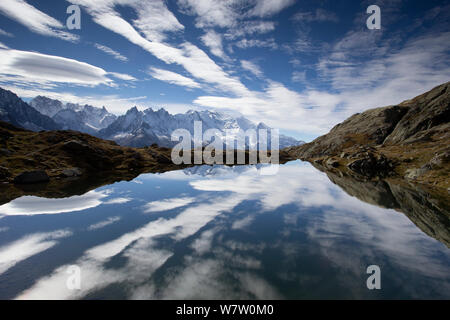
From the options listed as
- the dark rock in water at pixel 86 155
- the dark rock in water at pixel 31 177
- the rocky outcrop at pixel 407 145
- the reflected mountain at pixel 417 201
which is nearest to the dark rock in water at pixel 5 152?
the dark rock in water at pixel 86 155

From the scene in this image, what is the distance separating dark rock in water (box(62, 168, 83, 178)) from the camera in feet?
254

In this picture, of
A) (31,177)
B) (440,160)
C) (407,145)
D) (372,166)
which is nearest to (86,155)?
(31,177)

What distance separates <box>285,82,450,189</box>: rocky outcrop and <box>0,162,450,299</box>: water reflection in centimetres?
5210

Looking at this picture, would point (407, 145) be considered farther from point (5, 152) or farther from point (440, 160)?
point (5, 152)

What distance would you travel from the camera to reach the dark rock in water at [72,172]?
7756 cm

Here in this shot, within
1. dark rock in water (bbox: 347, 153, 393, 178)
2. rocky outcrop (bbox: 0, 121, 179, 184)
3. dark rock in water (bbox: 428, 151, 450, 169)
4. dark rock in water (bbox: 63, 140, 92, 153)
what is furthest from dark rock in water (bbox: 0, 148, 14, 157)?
dark rock in water (bbox: 428, 151, 450, 169)

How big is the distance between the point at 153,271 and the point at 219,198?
107ft

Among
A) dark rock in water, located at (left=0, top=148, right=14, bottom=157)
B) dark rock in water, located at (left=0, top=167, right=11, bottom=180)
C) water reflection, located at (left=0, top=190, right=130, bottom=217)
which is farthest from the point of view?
dark rock in water, located at (left=0, top=148, right=14, bottom=157)

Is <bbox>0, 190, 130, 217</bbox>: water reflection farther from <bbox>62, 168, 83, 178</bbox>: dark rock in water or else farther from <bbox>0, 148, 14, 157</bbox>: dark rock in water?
<bbox>0, 148, 14, 157</bbox>: dark rock in water

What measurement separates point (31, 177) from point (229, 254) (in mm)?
70038

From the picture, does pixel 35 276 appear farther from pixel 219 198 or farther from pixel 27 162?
pixel 27 162

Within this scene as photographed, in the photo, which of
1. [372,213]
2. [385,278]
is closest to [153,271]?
[385,278]

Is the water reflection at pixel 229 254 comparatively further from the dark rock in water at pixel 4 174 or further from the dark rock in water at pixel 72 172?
the dark rock in water at pixel 72 172

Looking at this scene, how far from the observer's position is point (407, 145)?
119 meters
